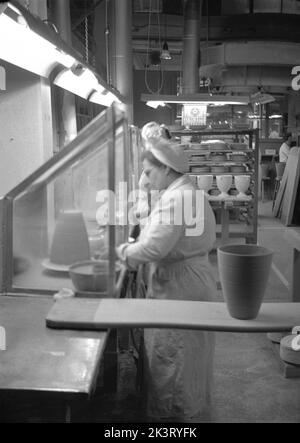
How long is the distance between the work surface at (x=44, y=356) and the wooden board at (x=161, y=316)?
4 cm

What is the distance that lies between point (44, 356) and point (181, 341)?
100 cm

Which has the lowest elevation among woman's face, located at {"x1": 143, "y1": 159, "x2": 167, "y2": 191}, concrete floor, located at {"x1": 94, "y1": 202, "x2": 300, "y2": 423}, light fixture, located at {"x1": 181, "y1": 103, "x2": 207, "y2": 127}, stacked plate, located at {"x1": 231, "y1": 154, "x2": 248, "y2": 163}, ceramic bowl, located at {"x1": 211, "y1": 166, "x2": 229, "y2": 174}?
concrete floor, located at {"x1": 94, "y1": 202, "x2": 300, "y2": 423}

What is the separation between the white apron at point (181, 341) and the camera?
6.97ft

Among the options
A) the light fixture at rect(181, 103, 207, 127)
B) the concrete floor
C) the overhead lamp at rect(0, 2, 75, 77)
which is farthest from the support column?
the concrete floor

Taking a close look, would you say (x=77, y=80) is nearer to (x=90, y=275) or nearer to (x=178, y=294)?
(x=178, y=294)

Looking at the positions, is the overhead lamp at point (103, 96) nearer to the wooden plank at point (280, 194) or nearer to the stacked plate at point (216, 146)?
the stacked plate at point (216, 146)

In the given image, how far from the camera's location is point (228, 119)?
10219 millimetres

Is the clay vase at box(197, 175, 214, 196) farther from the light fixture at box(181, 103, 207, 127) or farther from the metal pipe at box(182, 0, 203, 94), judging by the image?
the metal pipe at box(182, 0, 203, 94)

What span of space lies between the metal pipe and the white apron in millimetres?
5194

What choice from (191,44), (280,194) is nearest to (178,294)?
(191,44)

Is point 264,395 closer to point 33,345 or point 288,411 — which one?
point 288,411

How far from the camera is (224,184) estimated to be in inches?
184

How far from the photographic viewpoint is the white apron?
2125 millimetres

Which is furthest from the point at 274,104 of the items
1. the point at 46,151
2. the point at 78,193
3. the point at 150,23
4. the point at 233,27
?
the point at 78,193
